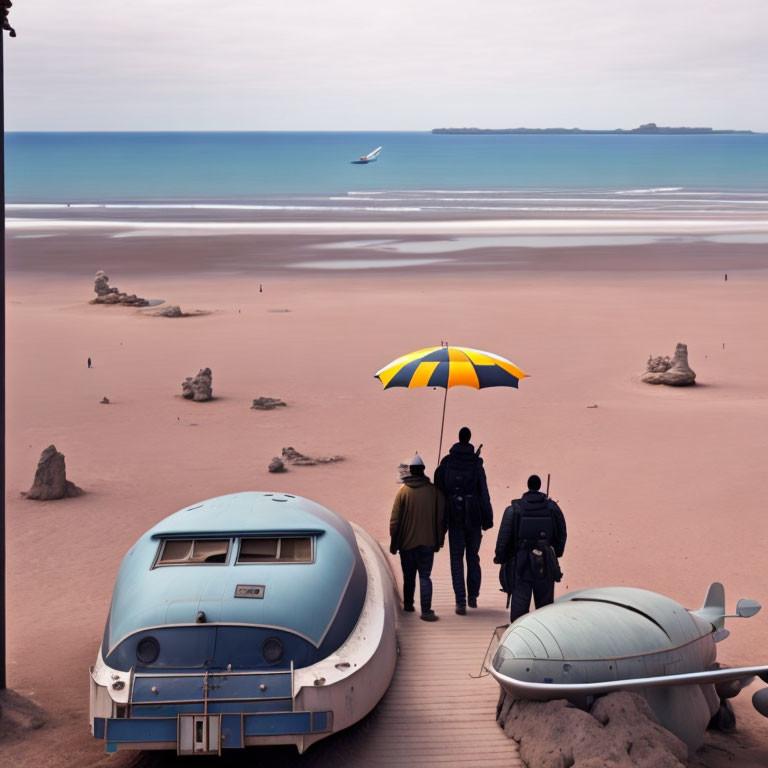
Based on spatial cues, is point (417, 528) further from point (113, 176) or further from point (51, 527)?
point (113, 176)

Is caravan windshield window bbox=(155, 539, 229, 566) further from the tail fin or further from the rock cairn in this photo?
the rock cairn

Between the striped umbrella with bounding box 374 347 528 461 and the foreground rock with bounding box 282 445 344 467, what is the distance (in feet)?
19.9

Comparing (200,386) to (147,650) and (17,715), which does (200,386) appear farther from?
(147,650)

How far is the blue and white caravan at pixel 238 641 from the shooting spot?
7.91m

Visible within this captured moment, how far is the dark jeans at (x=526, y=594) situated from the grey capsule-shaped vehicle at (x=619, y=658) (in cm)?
73

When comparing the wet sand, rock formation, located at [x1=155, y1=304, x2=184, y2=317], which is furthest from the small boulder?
rock formation, located at [x1=155, y1=304, x2=184, y2=317]

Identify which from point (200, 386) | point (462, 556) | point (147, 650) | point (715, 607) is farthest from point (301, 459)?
point (147, 650)

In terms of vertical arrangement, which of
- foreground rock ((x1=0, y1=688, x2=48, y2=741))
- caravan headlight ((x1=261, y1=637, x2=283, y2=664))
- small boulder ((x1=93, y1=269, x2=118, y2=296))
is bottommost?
foreground rock ((x1=0, y1=688, x2=48, y2=741))

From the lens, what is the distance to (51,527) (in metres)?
15.3

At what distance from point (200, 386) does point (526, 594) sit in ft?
44.6

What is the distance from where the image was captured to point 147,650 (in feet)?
27.3

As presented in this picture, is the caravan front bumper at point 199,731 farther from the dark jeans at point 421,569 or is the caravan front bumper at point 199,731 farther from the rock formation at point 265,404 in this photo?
the rock formation at point 265,404

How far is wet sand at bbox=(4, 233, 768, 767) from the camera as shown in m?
13.4

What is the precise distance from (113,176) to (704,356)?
114158 millimetres
